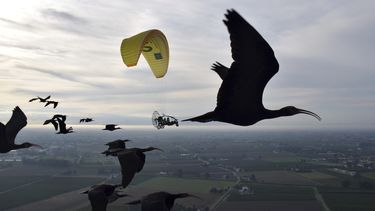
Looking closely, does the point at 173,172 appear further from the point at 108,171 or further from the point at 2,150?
the point at 2,150

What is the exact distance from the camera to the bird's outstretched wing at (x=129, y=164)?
6988mm

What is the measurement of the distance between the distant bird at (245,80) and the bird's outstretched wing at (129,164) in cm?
266

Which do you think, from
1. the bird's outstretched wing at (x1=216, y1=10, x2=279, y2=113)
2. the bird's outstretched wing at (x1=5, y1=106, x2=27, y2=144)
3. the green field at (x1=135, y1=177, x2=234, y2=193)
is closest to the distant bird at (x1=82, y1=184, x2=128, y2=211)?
the bird's outstretched wing at (x1=216, y1=10, x2=279, y2=113)

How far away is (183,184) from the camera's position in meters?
117

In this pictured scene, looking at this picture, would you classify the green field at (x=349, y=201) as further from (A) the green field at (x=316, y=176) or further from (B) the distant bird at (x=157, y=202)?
(B) the distant bird at (x=157, y=202)

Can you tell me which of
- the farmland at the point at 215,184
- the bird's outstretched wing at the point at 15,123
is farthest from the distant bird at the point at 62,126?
the farmland at the point at 215,184

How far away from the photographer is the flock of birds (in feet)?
22.8

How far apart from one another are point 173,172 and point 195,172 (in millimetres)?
7980

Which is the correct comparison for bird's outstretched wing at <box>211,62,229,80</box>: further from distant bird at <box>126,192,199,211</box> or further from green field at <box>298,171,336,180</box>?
green field at <box>298,171,336,180</box>

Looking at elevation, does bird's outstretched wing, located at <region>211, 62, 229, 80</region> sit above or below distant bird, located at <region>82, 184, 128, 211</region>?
above

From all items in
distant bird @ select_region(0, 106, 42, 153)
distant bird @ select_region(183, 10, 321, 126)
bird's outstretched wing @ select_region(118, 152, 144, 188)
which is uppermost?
distant bird @ select_region(183, 10, 321, 126)

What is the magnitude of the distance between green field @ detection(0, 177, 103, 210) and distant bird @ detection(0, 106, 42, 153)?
87.7 metres

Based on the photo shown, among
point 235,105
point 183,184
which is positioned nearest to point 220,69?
point 235,105

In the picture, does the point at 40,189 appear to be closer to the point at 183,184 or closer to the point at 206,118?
the point at 183,184
